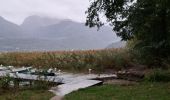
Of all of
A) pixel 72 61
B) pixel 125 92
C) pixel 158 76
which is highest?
pixel 72 61

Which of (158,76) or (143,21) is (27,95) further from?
(143,21)

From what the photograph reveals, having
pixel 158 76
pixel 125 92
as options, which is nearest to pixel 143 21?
pixel 158 76

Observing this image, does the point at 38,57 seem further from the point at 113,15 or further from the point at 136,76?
the point at 136,76

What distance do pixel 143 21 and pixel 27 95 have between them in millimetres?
7531

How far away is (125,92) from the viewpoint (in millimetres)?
12000

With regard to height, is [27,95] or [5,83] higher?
[5,83]

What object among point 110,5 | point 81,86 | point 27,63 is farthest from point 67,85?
point 27,63

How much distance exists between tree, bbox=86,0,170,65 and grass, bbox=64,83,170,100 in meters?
4.65

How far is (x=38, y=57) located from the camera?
73.2 ft

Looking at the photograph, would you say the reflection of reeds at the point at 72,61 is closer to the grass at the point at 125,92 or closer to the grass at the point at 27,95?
the grass at the point at 125,92

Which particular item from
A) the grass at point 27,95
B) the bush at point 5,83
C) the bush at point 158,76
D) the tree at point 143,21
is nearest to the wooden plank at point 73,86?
the grass at point 27,95

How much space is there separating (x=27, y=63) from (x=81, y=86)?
28.7 ft

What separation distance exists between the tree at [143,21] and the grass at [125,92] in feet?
15.3

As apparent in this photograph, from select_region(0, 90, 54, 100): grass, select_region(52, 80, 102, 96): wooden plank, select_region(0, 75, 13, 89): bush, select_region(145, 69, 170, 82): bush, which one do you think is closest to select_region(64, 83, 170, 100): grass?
select_region(52, 80, 102, 96): wooden plank
